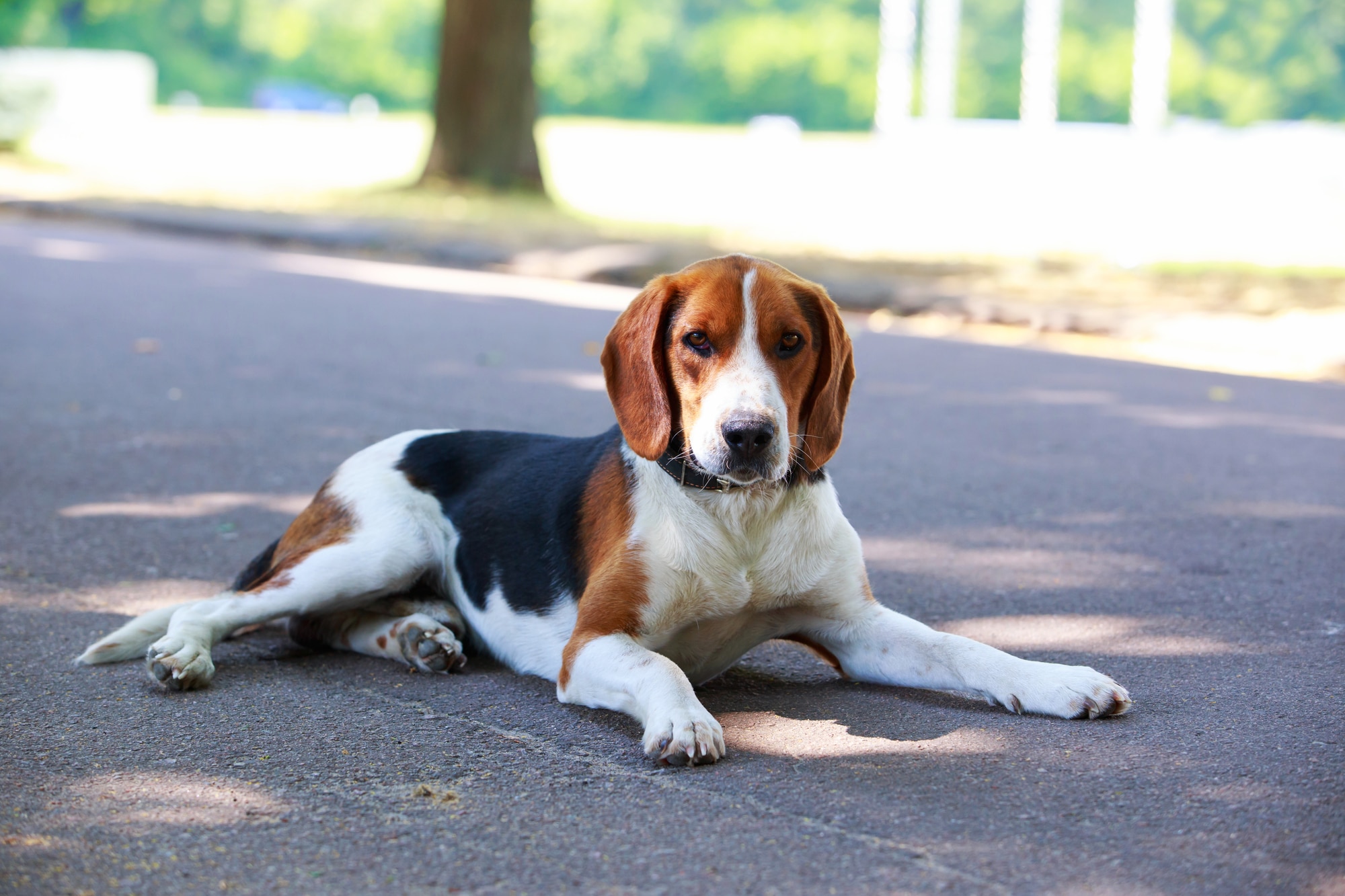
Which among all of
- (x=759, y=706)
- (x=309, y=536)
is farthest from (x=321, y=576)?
(x=759, y=706)

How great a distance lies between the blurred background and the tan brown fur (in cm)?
802

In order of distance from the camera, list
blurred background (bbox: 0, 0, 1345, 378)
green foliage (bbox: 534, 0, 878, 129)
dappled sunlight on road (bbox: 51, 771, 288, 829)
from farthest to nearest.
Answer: green foliage (bbox: 534, 0, 878, 129), blurred background (bbox: 0, 0, 1345, 378), dappled sunlight on road (bbox: 51, 771, 288, 829)

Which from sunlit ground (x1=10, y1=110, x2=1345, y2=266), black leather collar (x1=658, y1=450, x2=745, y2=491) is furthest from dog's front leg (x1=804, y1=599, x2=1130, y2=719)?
sunlit ground (x1=10, y1=110, x2=1345, y2=266)

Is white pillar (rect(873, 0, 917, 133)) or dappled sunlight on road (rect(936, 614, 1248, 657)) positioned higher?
white pillar (rect(873, 0, 917, 133))

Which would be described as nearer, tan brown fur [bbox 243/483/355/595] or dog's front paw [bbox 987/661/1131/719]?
dog's front paw [bbox 987/661/1131/719]

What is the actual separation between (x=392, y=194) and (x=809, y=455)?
62.9 ft

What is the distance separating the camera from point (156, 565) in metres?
5.37

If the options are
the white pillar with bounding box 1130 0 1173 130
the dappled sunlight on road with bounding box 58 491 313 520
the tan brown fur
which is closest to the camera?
the tan brown fur

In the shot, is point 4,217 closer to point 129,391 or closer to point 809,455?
point 129,391

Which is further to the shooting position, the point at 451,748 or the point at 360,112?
the point at 360,112

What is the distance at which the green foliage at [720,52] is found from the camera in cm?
5506

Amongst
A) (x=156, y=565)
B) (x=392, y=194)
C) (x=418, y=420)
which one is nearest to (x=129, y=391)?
(x=418, y=420)

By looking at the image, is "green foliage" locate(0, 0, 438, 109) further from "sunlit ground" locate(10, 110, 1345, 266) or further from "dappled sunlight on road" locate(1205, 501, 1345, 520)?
"dappled sunlight on road" locate(1205, 501, 1345, 520)

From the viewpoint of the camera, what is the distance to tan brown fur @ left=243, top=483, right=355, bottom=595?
14.5 ft
